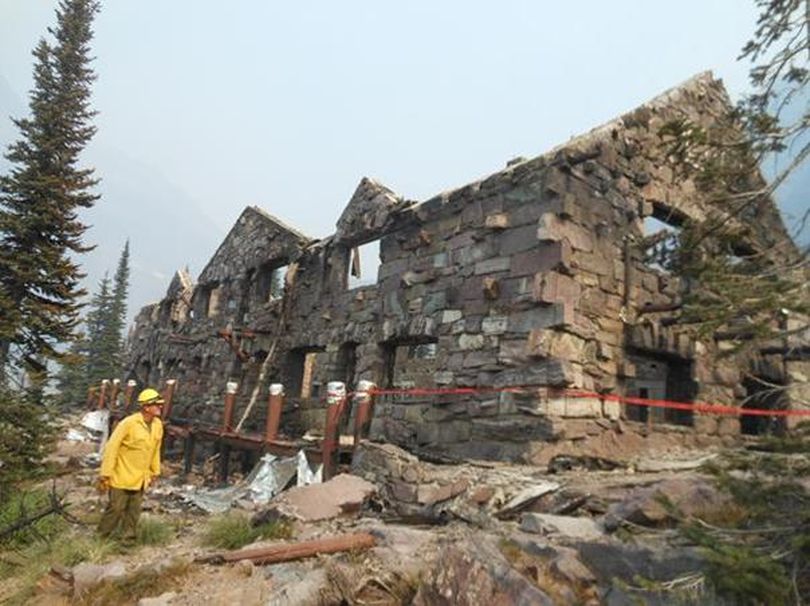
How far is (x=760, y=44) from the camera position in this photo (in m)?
4.84

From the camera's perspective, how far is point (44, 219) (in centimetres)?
1479

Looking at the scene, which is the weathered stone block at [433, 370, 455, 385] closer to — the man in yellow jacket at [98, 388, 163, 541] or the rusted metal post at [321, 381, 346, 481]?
the rusted metal post at [321, 381, 346, 481]

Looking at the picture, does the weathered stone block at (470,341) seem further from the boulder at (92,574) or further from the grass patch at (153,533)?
the boulder at (92,574)

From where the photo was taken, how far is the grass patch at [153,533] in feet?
21.1

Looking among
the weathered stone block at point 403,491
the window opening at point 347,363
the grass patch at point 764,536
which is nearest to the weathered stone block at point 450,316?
the window opening at point 347,363

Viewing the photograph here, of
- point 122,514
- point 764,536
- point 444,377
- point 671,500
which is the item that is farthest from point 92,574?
point 444,377

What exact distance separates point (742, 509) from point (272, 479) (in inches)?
241

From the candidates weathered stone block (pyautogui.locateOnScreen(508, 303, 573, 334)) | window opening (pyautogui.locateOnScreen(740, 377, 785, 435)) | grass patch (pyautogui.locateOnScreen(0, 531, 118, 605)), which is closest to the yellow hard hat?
grass patch (pyautogui.locateOnScreen(0, 531, 118, 605))

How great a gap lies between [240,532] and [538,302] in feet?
14.7

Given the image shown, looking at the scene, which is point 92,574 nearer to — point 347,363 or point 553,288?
point 553,288

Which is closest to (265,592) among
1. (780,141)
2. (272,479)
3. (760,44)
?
(272,479)

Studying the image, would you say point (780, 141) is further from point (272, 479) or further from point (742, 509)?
point (272, 479)

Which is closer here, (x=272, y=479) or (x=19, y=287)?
(x=272, y=479)

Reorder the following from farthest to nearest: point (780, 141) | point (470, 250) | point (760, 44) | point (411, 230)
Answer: point (411, 230), point (470, 250), point (760, 44), point (780, 141)
